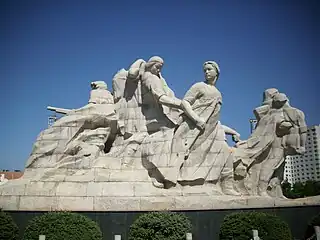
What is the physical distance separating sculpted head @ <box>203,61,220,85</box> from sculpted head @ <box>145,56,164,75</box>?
1.67 metres

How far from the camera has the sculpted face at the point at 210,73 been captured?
14031 mm

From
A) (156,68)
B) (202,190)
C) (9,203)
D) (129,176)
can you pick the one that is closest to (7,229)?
(9,203)

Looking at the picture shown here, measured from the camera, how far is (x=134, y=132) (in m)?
14.4

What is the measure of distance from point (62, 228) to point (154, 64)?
7100 millimetres

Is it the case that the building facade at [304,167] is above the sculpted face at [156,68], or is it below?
above

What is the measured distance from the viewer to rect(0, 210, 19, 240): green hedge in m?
10.1

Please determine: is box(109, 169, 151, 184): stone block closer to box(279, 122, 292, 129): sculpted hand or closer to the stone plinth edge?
the stone plinth edge

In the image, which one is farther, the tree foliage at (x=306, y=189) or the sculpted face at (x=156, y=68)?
the tree foliage at (x=306, y=189)

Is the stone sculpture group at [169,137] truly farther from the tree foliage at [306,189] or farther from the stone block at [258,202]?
the tree foliage at [306,189]

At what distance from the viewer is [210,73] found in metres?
→ 14.0

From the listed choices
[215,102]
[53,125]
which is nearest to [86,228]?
[53,125]

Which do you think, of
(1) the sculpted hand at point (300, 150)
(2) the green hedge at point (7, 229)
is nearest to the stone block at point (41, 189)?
(2) the green hedge at point (7, 229)

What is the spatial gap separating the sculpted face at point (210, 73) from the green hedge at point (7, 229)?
8216 mm

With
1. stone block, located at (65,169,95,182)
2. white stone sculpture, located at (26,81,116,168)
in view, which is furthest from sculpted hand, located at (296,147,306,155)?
stone block, located at (65,169,95,182)
